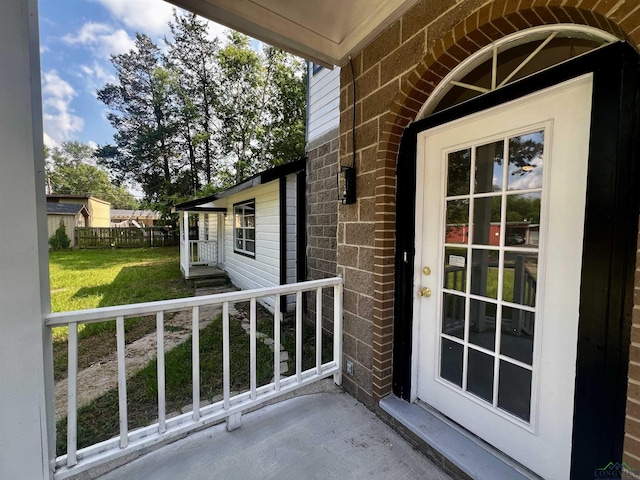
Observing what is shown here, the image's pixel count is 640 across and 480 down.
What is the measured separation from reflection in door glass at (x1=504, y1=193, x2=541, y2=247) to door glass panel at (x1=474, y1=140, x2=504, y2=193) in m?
0.12

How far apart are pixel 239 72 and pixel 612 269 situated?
51.8 feet

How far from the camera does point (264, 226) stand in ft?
17.9

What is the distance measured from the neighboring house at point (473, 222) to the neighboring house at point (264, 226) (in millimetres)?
2380

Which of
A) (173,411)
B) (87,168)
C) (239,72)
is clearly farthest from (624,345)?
(87,168)

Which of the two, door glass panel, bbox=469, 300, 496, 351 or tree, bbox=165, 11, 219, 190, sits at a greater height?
tree, bbox=165, 11, 219, 190

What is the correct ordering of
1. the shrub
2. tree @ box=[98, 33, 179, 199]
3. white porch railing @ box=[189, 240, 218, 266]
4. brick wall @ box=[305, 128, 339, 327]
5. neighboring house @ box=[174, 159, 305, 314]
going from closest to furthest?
brick wall @ box=[305, 128, 339, 327] → neighboring house @ box=[174, 159, 305, 314] → white porch railing @ box=[189, 240, 218, 266] → the shrub → tree @ box=[98, 33, 179, 199]

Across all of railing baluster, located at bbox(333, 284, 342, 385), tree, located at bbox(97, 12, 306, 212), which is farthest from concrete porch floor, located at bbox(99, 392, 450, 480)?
tree, located at bbox(97, 12, 306, 212)

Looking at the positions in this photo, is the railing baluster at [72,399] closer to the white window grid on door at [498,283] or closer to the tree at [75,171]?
the white window grid on door at [498,283]

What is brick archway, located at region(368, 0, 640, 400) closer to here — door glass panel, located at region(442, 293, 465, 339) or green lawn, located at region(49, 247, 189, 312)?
door glass panel, located at region(442, 293, 465, 339)

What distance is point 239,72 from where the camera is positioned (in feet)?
44.1

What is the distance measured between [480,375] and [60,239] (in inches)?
766

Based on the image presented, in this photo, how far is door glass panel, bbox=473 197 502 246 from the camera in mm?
1553

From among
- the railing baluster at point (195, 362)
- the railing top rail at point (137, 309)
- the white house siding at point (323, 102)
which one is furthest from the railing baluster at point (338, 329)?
the white house siding at point (323, 102)

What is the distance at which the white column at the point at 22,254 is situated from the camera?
1215 mm
